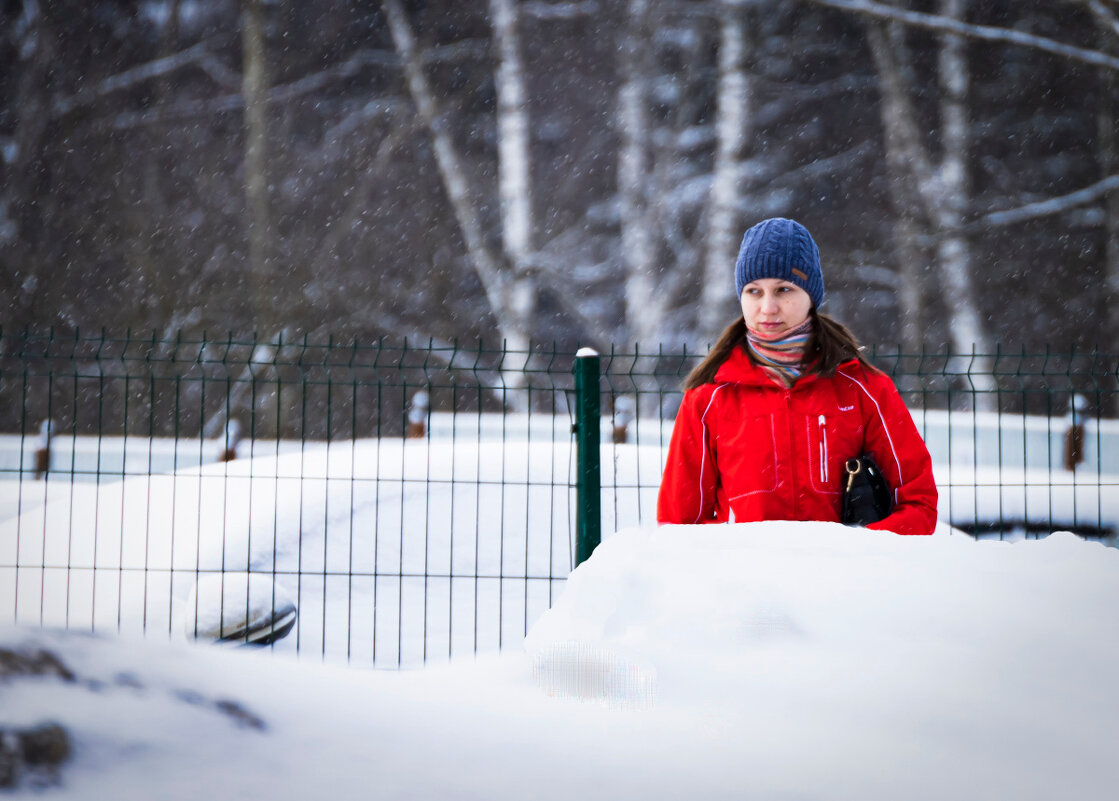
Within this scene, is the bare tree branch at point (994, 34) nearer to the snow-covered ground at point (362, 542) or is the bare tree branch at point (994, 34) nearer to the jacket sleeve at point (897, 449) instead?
the snow-covered ground at point (362, 542)

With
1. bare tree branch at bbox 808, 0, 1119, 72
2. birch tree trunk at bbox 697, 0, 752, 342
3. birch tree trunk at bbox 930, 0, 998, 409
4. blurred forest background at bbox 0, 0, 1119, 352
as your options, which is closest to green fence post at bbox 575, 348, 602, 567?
birch tree trunk at bbox 697, 0, 752, 342

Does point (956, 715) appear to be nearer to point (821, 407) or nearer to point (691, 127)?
point (821, 407)

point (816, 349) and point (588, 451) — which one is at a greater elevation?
point (816, 349)

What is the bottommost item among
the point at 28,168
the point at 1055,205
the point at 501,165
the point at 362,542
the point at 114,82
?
the point at 362,542

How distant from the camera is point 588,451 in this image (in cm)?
397

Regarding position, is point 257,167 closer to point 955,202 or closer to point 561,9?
point 561,9

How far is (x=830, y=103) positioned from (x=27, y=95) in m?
11.7

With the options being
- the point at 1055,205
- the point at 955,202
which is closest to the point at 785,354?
the point at 955,202

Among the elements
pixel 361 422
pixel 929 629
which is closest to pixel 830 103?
pixel 361 422

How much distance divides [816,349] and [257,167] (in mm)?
12632

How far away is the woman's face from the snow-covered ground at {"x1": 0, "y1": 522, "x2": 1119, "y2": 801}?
3.37ft

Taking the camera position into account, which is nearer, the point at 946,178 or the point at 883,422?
the point at 883,422

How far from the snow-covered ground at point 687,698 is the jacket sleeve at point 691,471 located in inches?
40.7

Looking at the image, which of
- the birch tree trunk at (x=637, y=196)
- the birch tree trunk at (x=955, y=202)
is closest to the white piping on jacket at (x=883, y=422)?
the birch tree trunk at (x=637, y=196)
